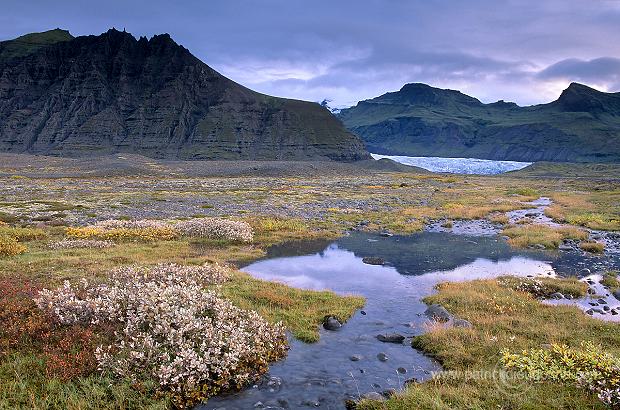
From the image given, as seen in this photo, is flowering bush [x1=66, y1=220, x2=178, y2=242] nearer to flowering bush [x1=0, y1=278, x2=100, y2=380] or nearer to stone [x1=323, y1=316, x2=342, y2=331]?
flowering bush [x1=0, y1=278, x2=100, y2=380]

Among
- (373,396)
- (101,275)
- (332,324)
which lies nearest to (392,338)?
(332,324)

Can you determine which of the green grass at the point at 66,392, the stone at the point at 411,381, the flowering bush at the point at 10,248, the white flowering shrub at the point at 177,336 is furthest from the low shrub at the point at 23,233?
the stone at the point at 411,381

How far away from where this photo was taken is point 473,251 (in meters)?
34.4

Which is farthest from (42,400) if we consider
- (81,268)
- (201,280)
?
(81,268)

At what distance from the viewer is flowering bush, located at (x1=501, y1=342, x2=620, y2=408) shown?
1073cm

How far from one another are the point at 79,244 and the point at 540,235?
120 ft

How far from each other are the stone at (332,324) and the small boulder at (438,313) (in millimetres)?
4056

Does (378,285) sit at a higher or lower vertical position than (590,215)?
lower

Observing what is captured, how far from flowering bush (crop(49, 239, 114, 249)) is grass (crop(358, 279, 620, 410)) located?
829 inches

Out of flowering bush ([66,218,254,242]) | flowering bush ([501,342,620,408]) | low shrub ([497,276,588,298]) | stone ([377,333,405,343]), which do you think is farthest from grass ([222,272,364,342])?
flowering bush ([66,218,254,242])

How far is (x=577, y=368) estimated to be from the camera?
1185cm

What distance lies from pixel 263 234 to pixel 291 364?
2376cm

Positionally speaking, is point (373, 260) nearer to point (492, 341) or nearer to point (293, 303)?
point (293, 303)

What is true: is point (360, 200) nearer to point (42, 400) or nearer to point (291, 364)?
point (291, 364)
